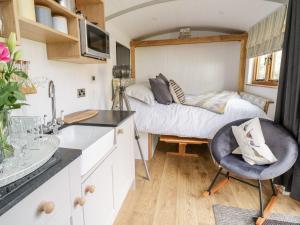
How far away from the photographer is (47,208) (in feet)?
2.12

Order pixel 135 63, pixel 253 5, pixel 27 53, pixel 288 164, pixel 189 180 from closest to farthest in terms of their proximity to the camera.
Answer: pixel 27 53 → pixel 288 164 → pixel 189 180 → pixel 253 5 → pixel 135 63

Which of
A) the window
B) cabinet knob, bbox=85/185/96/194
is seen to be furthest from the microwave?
the window

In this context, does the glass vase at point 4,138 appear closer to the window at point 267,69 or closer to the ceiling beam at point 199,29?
the window at point 267,69

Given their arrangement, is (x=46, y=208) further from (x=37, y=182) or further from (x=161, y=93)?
(x=161, y=93)

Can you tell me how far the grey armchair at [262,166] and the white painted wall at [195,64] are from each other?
6.64ft

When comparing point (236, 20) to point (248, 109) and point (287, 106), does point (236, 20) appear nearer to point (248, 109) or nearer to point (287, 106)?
point (248, 109)

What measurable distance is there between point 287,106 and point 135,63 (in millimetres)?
2973

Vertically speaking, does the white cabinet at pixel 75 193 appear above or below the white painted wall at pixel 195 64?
below

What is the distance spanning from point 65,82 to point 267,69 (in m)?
2.80

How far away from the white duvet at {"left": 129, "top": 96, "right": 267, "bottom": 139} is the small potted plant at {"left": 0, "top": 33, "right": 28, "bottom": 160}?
5.95 ft

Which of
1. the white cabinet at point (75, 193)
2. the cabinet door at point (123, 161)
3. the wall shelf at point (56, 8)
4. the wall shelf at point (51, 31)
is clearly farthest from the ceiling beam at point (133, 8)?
the white cabinet at point (75, 193)

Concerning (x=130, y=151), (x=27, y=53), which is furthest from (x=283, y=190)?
(x=27, y=53)

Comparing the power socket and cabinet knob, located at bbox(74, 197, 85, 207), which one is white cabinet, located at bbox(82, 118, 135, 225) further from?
the power socket

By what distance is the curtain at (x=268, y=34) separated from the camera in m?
2.20
